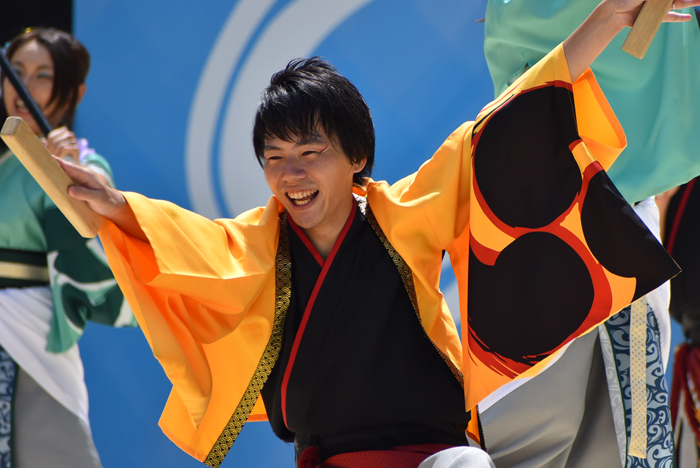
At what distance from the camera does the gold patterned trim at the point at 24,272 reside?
211cm

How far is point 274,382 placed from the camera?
163 cm

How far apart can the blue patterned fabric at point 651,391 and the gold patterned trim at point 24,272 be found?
157cm

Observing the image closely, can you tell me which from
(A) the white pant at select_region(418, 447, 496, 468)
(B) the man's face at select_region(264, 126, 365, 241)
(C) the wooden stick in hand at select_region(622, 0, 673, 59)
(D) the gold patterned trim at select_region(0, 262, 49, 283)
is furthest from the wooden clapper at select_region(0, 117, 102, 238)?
(C) the wooden stick in hand at select_region(622, 0, 673, 59)

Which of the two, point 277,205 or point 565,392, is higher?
point 277,205

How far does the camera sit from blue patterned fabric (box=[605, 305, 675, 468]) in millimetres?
1624

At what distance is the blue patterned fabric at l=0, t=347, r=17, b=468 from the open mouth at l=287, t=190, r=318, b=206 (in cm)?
105

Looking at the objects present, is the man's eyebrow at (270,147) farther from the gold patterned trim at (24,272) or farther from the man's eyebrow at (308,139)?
the gold patterned trim at (24,272)

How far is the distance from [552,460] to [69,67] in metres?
1.81

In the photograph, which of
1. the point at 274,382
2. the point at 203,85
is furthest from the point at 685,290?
the point at 203,85

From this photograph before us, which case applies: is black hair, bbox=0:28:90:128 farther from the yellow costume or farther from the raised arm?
the raised arm

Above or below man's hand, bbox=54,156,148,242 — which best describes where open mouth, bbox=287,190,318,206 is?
below

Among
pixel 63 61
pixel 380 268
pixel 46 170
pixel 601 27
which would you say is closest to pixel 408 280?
pixel 380 268

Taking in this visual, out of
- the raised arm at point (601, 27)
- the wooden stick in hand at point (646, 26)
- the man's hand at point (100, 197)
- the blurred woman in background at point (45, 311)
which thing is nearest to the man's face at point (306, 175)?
the man's hand at point (100, 197)

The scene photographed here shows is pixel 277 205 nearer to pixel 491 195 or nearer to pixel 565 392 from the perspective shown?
pixel 491 195
